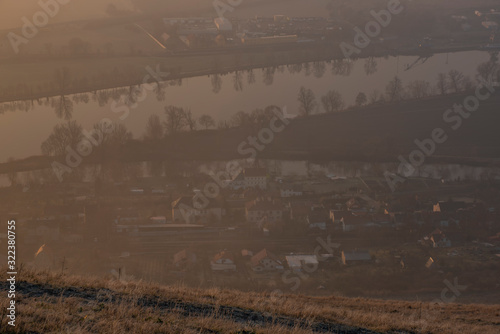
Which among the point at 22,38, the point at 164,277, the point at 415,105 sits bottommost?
the point at 164,277

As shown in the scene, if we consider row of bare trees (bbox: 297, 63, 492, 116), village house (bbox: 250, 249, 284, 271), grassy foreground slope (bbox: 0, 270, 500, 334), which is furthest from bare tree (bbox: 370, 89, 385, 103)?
grassy foreground slope (bbox: 0, 270, 500, 334)

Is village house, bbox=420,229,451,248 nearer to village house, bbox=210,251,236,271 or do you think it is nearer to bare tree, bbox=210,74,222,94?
village house, bbox=210,251,236,271

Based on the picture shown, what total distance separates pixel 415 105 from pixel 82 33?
8.63 metres

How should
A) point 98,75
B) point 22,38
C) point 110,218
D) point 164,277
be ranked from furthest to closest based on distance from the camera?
point 22,38 < point 98,75 < point 110,218 < point 164,277

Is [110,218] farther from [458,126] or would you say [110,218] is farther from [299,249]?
[458,126]

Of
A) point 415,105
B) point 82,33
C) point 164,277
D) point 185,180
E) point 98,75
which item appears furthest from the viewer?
point 82,33

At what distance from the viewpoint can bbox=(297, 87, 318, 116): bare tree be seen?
443 inches

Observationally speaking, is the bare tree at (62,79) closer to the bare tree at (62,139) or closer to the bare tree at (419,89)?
the bare tree at (62,139)

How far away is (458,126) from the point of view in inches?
428

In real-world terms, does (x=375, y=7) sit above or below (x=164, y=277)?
above

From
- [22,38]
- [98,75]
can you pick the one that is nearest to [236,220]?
[98,75]

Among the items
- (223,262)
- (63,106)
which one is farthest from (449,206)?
(63,106)

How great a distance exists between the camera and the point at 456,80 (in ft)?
42.5

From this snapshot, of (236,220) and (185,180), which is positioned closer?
(236,220)
